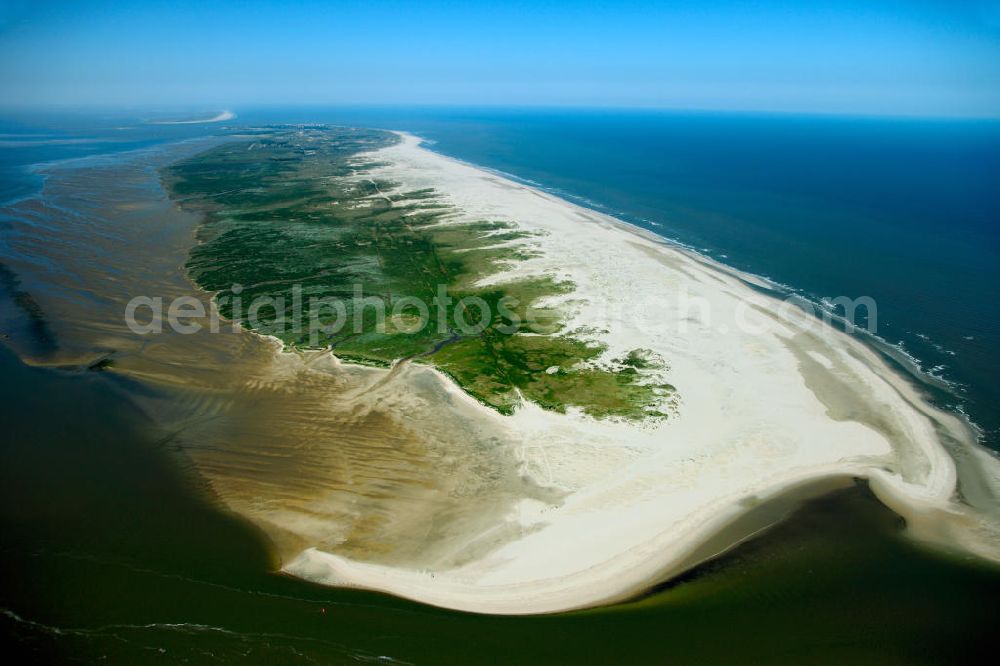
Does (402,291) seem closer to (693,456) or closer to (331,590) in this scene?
(693,456)

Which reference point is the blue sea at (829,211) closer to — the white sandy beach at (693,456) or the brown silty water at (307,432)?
the white sandy beach at (693,456)

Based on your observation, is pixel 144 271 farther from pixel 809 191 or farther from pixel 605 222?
pixel 809 191

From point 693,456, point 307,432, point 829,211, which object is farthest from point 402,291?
point 829,211

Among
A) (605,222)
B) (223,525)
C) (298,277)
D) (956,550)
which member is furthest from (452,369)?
(605,222)

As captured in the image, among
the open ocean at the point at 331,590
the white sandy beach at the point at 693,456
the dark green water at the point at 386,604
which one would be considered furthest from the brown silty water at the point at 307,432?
the dark green water at the point at 386,604

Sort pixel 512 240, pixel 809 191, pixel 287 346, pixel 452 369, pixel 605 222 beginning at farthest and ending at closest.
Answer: pixel 809 191
pixel 605 222
pixel 512 240
pixel 287 346
pixel 452 369
